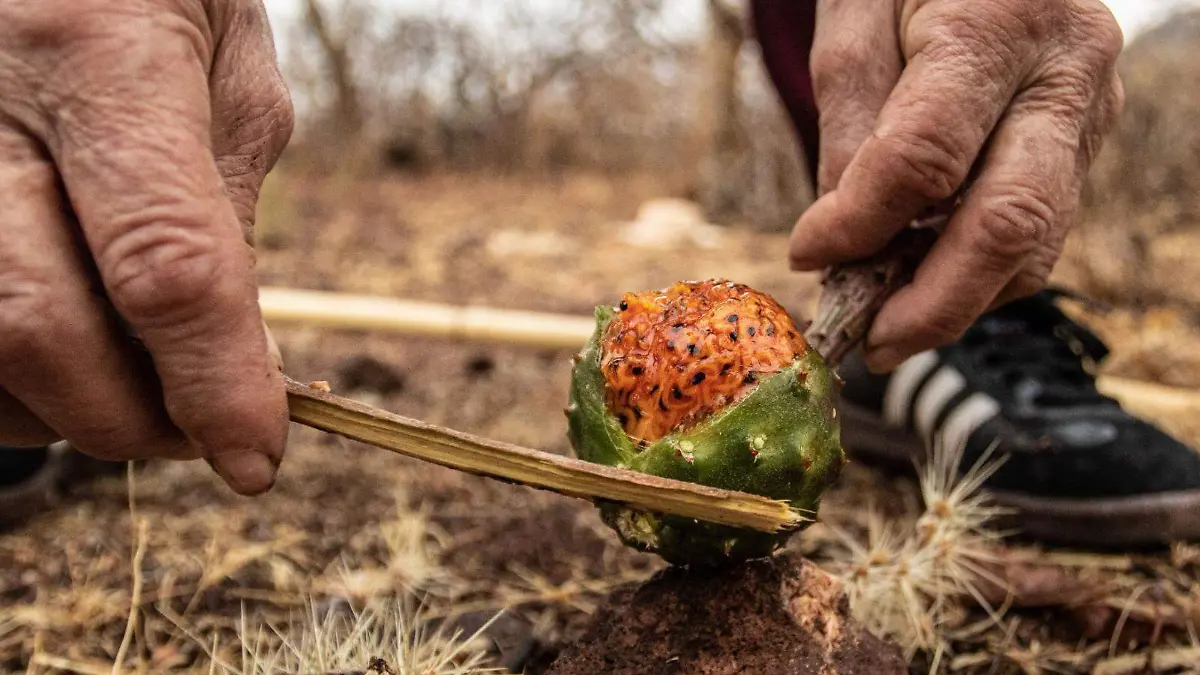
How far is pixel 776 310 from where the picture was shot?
1.74 metres

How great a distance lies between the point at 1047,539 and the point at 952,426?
448mm

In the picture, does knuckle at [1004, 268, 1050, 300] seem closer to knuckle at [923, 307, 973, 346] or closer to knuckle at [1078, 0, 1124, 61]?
knuckle at [923, 307, 973, 346]

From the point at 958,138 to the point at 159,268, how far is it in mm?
1462

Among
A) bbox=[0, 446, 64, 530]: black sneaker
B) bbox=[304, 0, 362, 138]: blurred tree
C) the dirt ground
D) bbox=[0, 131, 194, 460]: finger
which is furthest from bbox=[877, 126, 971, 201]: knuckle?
bbox=[304, 0, 362, 138]: blurred tree

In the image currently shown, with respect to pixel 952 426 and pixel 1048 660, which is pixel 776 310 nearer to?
pixel 1048 660

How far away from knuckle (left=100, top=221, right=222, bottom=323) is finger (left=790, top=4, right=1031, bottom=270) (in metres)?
1.26

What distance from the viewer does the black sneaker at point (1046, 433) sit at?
2.81 meters

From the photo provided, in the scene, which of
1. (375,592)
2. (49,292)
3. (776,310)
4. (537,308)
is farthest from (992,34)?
(537,308)

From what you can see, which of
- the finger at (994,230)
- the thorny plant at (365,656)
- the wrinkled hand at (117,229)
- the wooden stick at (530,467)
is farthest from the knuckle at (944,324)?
the wrinkled hand at (117,229)

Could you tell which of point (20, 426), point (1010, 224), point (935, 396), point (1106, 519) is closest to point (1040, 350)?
point (935, 396)

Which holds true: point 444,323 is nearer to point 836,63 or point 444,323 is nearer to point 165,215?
point 836,63

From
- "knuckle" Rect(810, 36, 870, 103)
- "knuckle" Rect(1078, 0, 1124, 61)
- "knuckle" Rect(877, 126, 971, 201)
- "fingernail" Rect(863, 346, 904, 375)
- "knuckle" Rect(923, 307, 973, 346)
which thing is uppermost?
"knuckle" Rect(1078, 0, 1124, 61)

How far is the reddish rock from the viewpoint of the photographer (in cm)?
168

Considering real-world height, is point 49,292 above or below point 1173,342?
above
